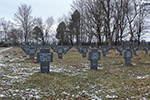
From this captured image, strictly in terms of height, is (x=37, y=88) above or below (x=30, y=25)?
below

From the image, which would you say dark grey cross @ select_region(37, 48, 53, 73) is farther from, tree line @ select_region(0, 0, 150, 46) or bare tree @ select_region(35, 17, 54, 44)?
bare tree @ select_region(35, 17, 54, 44)

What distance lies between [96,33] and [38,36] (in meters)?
38.9

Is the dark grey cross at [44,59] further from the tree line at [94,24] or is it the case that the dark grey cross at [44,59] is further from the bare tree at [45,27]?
the bare tree at [45,27]

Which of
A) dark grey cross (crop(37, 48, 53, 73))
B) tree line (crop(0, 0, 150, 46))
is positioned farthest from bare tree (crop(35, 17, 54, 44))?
dark grey cross (crop(37, 48, 53, 73))

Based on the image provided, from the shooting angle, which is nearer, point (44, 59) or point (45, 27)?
point (44, 59)

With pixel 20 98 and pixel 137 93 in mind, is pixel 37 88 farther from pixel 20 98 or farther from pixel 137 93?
pixel 137 93

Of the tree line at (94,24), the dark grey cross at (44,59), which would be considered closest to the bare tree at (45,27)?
the tree line at (94,24)

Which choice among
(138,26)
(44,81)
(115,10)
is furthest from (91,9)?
(44,81)

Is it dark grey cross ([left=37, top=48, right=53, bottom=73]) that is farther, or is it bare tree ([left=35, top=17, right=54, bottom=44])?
bare tree ([left=35, top=17, right=54, bottom=44])

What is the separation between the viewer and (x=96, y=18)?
2875cm

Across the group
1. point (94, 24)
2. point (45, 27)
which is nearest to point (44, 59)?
point (94, 24)

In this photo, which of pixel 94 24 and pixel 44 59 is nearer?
pixel 44 59

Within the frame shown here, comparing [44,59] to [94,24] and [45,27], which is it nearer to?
[94,24]

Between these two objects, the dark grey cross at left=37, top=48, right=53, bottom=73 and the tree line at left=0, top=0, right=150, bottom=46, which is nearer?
the dark grey cross at left=37, top=48, right=53, bottom=73
